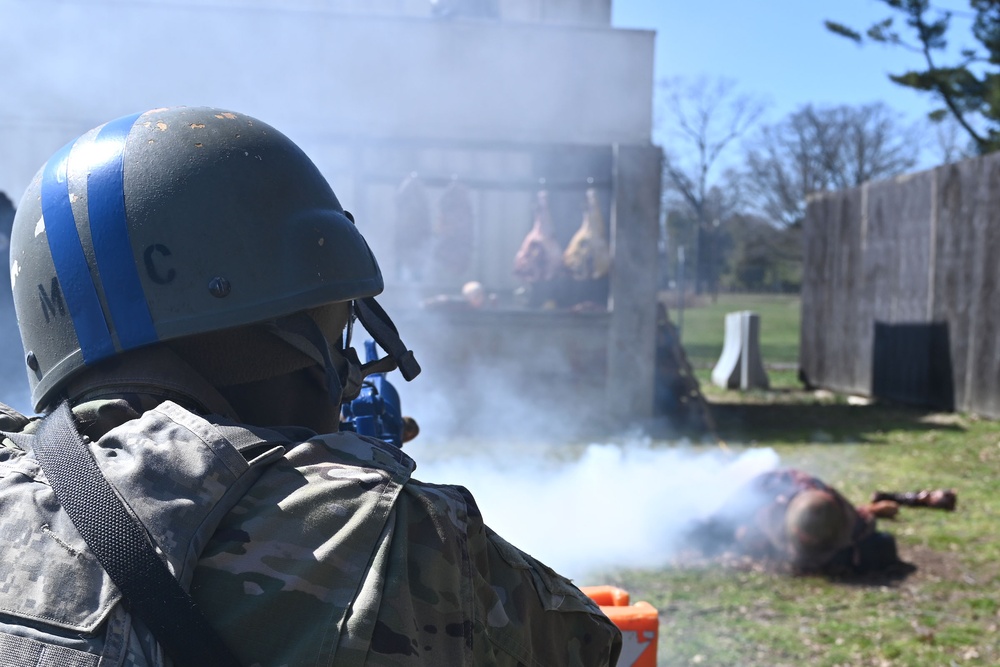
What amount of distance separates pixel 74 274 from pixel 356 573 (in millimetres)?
726

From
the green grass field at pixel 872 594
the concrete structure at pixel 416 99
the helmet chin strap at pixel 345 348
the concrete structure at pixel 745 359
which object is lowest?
the green grass field at pixel 872 594

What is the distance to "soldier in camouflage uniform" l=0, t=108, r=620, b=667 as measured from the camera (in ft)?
3.48

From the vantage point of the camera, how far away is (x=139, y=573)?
1.03m

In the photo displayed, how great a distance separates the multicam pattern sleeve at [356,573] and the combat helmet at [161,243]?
0.36 meters

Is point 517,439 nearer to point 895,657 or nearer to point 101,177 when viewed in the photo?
point 895,657

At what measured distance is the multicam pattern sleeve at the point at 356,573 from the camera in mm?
1061

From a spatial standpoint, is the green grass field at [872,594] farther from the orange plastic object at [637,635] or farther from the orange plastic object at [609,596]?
the orange plastic object at [637,635]

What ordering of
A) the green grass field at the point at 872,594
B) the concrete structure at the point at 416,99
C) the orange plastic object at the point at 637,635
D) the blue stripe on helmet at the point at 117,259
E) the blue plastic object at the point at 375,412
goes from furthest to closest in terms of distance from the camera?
1. the concrete structure at the point at 416,99
2. the green grass field at the point at 872,594
3. the blue plastic object at the point at 375,412
4. the orange plastic object at the point at 637,635
5. the blue stripe on helmet at the point at 117,259

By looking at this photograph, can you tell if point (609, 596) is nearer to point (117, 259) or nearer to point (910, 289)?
point (117, 259)

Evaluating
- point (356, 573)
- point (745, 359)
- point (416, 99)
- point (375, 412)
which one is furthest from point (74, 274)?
point (745, 359)

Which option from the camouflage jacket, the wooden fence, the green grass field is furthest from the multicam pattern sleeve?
the wooden fence

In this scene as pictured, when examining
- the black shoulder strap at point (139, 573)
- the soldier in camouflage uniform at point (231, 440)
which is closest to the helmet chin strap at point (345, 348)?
the soldier in camouflage uniform at point (231, 440)

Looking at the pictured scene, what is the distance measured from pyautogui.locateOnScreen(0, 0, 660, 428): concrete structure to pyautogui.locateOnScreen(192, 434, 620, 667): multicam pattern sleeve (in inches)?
314

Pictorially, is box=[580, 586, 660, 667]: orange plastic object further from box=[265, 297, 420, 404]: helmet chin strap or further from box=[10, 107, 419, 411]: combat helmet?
box=[10, 107, 419, 411]: combat helmet
